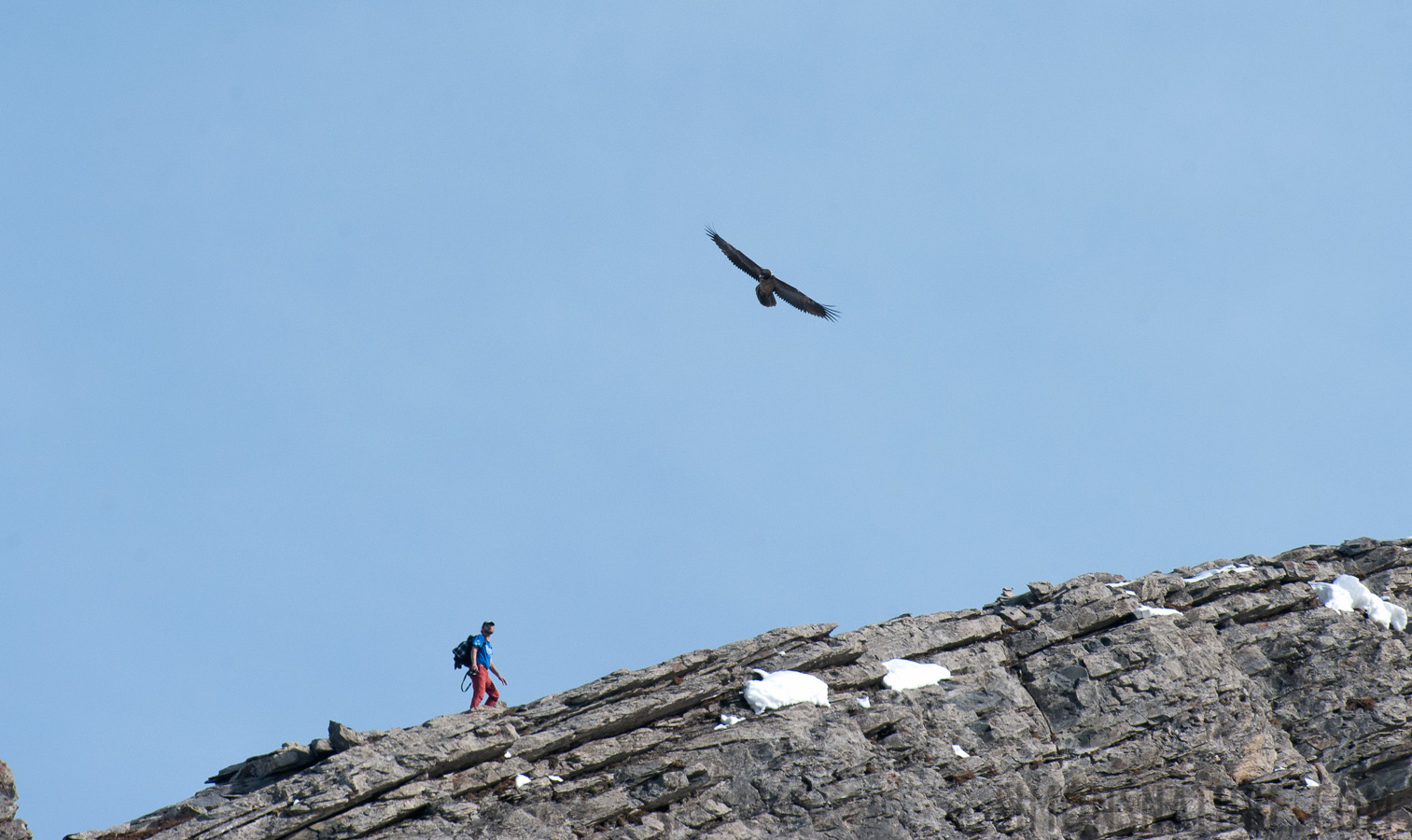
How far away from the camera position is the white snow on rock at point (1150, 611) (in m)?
25.0

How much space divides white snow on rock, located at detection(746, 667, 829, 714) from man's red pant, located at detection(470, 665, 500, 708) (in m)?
5.36

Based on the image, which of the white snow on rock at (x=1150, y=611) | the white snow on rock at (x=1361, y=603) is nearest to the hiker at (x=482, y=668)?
the white snow on rock at (x=1150, y=611)

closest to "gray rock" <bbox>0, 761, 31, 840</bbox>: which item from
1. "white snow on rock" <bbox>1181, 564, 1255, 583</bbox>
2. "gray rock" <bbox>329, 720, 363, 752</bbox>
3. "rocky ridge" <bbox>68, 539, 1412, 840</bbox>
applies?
"rocky ridge" <bbox>68, 539, 1412, 840</bbox>

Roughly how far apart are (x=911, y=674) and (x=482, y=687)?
828 centimetres

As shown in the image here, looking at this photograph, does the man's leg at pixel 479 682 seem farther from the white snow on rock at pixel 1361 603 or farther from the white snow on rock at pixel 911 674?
the white snow on rock at pixel 1361 603

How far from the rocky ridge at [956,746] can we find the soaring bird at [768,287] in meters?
7.02

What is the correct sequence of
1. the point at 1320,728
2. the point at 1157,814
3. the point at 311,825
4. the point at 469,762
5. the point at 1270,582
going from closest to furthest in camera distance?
the point at 311,825 < the point at 469,762 < the point at 1157,814 < the point at 1320,728 < the point at 1270,582

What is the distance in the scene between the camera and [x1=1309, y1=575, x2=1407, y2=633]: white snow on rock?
26.0 metres

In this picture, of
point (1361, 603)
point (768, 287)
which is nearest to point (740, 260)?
Result: point (768, 287)

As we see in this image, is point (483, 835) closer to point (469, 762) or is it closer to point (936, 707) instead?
point (469, 762)

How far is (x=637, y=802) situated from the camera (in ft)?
64.7

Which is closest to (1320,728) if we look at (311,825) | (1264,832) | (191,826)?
(1264,832)

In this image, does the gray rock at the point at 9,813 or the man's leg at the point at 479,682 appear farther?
the man's leg at the point at 479,682

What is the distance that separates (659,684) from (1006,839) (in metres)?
6.49
